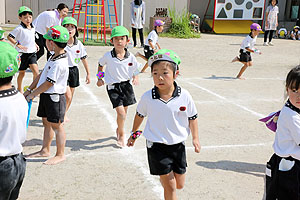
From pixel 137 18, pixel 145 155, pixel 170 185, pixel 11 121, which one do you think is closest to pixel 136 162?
pixel 145 155

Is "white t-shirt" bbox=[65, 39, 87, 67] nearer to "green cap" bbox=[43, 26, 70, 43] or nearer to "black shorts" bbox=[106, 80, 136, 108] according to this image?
"black shorts" bbox=[106, 80, 136, 108]

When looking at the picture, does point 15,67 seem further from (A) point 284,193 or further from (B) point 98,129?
(B) point 98,129

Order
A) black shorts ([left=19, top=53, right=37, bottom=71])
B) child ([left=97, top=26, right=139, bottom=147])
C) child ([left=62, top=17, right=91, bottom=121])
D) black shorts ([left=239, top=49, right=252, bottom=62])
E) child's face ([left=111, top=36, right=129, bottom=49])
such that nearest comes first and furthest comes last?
child's face ([left=111, top=36, right=129, bottom=49])
child ([left=97, top=26, right=139, bottom=147])
child ([left=62, top=17, right=91, bottom=121])
black shorts ([left=19, top=53, right=37, bottom=71])
black shorts ([left=239, top=49, right=252, bottom=62])

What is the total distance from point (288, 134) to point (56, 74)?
293 cm

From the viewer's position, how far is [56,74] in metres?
4.67

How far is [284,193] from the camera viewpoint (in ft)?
10.0

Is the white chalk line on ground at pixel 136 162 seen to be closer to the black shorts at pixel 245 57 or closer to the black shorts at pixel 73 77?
the black shorts at pixel 73 77

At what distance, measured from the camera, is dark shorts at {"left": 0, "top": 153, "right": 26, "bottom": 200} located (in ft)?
9.43

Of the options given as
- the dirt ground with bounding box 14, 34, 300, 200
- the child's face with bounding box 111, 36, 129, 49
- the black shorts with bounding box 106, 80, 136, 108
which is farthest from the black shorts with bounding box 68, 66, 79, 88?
the child's face with bounding box 111, 36, 129, 49

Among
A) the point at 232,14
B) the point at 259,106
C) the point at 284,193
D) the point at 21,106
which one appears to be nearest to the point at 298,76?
the point at 284,193

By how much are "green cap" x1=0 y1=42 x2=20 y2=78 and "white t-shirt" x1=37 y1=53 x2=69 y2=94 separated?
1.77m

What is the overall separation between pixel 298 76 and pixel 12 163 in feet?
7.85

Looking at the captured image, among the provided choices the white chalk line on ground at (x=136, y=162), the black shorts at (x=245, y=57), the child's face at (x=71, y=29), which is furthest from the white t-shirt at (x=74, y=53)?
the black shorts at (x=245, y=57)

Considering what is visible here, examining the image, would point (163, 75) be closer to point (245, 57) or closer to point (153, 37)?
point (153, 37)
